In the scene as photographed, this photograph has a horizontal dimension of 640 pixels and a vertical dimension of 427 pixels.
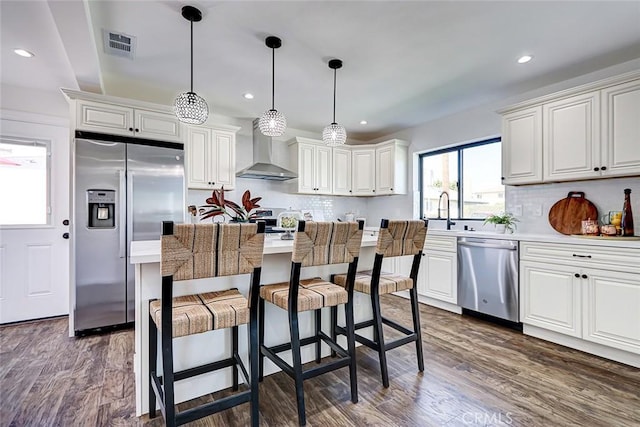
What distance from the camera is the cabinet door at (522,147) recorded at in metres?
3.08

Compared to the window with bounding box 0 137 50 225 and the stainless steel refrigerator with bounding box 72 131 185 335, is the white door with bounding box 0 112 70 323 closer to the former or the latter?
the window with bounding box 0 137 50 225

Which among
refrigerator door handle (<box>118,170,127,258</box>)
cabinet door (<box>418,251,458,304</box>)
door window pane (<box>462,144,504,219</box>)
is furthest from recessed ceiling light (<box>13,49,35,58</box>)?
door window pane (<box>462,144,504,219</box>)

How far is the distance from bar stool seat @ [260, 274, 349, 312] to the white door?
297 centimetres

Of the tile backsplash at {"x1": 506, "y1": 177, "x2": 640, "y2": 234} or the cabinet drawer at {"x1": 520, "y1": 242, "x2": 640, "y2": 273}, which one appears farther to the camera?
the tile backsplash at {"x1": 506, "y1": 177, "x2": 640, "y2": 234}

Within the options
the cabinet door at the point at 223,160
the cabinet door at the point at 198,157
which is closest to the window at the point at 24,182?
the cabinet door at the point at 198,157

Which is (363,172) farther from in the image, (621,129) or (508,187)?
(621,129)

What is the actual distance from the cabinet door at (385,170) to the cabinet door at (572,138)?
2070mm

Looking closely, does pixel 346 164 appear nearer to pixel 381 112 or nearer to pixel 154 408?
pixel 381 112

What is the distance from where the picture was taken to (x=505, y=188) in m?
3.63

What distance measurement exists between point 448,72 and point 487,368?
263 cm

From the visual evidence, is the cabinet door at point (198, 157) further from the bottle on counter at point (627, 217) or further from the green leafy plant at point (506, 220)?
the bottle on counter at point (627, 217)

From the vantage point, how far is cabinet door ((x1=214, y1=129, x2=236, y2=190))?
152 inches

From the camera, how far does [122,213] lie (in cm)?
301

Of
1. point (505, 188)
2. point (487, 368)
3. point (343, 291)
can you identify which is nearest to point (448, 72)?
point (505, 188)
